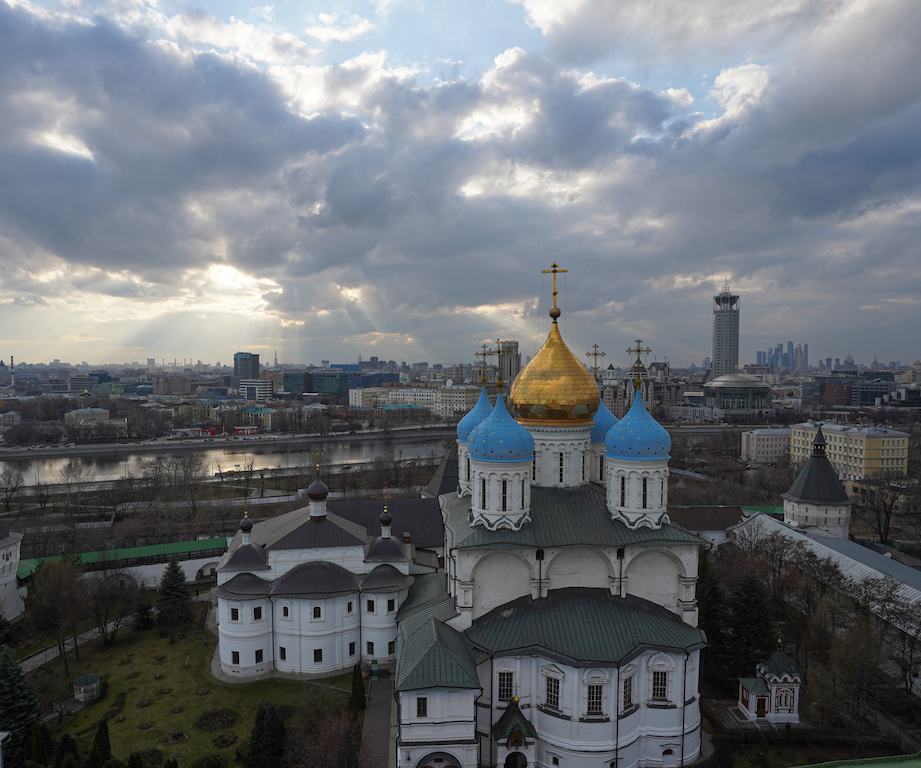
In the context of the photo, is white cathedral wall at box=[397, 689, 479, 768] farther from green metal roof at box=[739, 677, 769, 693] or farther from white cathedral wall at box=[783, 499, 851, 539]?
white cathedral wall at box=[783, 499, 851, 539]

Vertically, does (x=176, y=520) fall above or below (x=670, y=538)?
below

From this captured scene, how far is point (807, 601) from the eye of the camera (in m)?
20.0

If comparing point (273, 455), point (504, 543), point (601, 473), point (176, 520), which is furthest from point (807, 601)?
point (273, 455)

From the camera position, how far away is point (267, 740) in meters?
13.0

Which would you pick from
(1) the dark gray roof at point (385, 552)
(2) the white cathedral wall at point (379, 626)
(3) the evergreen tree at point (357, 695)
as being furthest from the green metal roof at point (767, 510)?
(3) the evergreen tree at point (357, 695)

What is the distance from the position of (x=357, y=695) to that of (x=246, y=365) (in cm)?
17819

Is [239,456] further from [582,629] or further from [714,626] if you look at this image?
[582,629]

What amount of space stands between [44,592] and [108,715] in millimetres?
6248

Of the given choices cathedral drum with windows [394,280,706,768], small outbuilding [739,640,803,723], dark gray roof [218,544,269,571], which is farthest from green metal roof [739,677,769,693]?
dark gray roof [218,544,269,571]

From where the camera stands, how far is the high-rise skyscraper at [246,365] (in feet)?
591

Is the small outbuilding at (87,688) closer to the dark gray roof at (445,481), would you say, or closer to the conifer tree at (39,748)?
the conifer tree at (39,748)

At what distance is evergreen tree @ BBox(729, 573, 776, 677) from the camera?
16.7m

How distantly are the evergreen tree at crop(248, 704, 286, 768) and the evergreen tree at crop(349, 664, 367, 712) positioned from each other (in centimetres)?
195

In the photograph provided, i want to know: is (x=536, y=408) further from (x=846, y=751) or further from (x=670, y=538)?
(x=846, y=751)
